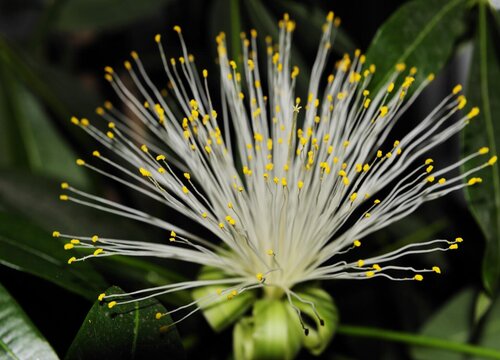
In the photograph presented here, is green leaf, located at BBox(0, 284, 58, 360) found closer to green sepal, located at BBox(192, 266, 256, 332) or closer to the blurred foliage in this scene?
the blurred foliage

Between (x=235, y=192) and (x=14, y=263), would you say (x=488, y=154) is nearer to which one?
(x=235, y=192)

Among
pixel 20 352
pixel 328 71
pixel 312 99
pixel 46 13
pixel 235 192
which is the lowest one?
pixel 20 352

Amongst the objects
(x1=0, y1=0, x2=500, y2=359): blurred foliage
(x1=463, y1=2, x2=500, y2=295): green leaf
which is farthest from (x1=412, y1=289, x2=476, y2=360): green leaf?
(x1=463, y1=2, x2=500, y2=295): green leaf

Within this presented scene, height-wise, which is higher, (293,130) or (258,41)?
(258,41)

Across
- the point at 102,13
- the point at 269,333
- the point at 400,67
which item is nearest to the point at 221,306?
the point at 269,333

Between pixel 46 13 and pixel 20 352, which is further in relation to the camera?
pixel 46 13

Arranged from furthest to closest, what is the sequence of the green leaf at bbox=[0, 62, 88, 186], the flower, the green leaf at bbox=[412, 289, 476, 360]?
the green leaf at bbox=[0, 62, 88, 186], the green leaf at bbox=[412, 289, 476, 360], the flower

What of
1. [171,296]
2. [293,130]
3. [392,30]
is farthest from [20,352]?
[392,30]
